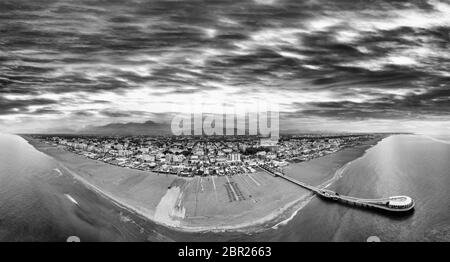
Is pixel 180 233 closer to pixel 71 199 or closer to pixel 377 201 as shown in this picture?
pixel 71 199

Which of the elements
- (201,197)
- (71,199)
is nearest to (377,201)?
(201,197)

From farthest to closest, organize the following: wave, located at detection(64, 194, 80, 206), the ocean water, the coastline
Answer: wave, located at detection(64, 194, 80, 206)
the coastline
the ocean water

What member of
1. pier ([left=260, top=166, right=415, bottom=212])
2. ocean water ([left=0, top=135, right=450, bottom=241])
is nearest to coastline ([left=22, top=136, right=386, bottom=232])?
ocean water ([left=0, top=135, right=450, bottom=241])

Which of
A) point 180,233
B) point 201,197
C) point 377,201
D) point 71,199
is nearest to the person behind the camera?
point 180,233

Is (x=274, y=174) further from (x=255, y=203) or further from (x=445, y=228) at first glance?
(x=445, y=228)

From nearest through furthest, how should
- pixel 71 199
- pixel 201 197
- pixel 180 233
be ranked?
pixel 180 233 → pixel 201 197 → pixel 71 199

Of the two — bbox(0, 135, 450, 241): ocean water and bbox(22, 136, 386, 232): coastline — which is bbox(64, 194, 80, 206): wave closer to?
bbox(0, 135, 450, 241): ocean water
